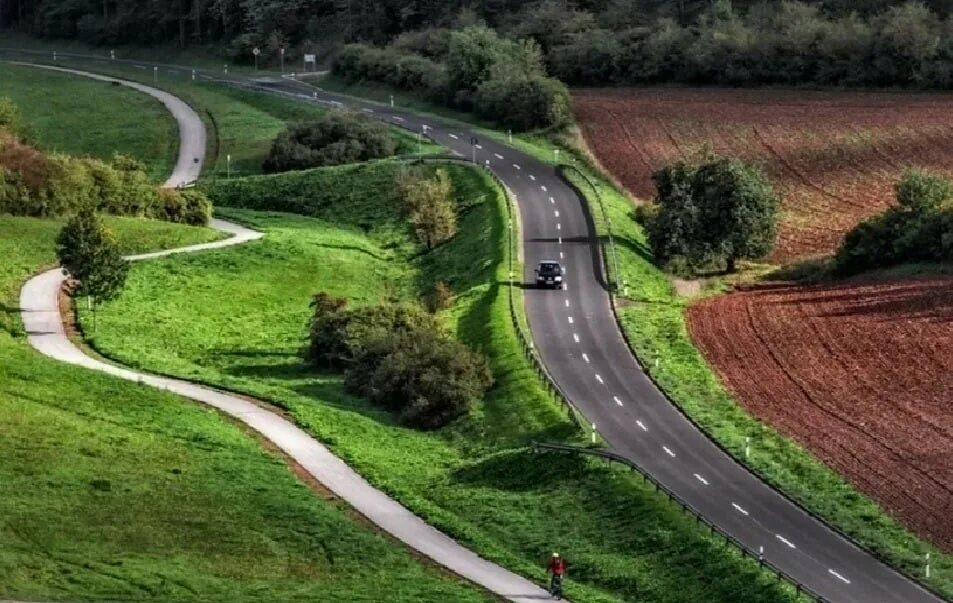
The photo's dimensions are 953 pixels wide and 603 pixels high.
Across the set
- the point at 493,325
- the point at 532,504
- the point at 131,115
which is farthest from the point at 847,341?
the point at 131,115

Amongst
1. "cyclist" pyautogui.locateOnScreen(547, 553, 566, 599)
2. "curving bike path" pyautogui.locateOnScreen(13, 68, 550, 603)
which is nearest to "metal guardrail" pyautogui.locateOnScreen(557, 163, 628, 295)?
"curving bike path" pyautogui.locateOnScreen(13, 68, 550, 603)

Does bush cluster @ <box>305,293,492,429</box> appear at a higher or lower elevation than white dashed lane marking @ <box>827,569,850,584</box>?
lower

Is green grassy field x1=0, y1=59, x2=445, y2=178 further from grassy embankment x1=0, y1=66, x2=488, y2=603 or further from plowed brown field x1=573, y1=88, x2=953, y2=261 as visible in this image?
grassy embankment x1=0, y1=66, x2=488, y2=603

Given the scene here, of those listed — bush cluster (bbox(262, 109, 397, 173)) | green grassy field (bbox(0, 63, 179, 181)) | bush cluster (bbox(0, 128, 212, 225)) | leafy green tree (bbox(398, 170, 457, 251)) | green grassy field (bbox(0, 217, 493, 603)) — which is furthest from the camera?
green grassy field (bbox(0, 63, 179, 181))

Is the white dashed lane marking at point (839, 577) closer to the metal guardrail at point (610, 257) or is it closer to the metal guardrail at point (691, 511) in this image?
the metal guardrail at point (691, 511)

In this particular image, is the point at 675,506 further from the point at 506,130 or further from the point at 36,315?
the point at 506,130

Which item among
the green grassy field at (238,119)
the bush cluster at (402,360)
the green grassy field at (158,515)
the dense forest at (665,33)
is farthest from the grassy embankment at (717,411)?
the dense forest at (665,33)

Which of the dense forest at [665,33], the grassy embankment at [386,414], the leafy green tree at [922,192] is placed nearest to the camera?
the grassy embankment at [386,414]
